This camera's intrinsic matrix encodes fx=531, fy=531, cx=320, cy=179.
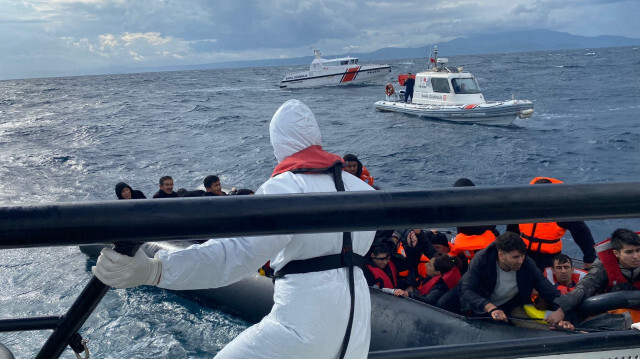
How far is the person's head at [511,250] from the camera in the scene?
4.23 meters

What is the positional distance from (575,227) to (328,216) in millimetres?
5505

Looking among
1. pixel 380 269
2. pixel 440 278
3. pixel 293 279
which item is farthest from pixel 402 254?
pixel 293 279

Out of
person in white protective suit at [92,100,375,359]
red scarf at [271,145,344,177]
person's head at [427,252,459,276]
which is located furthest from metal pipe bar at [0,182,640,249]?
person's head at [427,252,459,276]

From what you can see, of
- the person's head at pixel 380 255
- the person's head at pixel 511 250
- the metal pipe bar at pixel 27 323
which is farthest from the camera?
the person's head at pixel 380 255

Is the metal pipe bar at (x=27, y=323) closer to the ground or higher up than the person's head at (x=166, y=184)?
higher up

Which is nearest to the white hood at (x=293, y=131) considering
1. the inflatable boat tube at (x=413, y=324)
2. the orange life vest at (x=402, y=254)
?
the inflatable boat tube at (x=413, y=324)

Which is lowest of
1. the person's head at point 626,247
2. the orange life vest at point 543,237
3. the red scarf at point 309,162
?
the orange life vest at point 543,237

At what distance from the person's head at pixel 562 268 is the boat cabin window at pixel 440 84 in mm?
18887

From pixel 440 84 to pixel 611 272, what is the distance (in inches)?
790

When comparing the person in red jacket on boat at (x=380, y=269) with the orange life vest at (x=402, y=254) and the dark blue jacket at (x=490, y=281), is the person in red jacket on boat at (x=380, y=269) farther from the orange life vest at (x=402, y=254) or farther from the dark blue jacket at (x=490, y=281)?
the dark blue jacket at (x=490, y=281)

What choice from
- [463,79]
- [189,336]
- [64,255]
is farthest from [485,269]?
[463,79]

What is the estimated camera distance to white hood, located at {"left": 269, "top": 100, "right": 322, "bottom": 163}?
1.96 meters

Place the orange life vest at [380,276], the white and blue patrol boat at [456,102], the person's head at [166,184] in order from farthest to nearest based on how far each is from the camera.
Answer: the white and blue patrol boat at [456,102]
the person's head at [166,184]
the orange life vest at [380,276]

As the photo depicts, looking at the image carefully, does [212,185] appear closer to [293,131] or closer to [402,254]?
[402,254]
